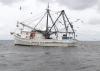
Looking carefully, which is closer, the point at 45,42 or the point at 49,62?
the point at 49,62

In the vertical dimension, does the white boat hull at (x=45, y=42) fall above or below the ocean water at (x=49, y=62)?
above

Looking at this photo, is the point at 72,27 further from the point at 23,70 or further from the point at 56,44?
the point at 23,70

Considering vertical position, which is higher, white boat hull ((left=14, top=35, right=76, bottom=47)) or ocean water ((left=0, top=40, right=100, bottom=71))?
white boat hull ((left=14, top=35, right=76, bottom=47))

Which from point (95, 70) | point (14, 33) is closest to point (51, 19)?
point (14, 33)

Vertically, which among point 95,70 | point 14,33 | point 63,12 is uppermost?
point 63,12

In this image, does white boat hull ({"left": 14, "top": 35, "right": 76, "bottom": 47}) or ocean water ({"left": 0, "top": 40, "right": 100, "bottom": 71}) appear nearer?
ocean water ({"left": 0, "top": 40, "right": 100, "bottom": 71})

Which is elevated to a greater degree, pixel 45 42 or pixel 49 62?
pixel 45 42

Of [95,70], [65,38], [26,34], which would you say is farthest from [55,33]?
[95,70]

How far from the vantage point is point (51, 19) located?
13675 cm

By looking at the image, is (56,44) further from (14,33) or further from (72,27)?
(14,33)

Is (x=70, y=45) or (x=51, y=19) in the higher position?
(x=51, y=19)

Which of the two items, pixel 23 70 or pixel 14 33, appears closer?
pixel 23 70

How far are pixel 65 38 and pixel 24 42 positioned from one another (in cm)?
2168

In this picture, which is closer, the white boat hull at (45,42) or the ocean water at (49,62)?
the ocean water at (49,62)
